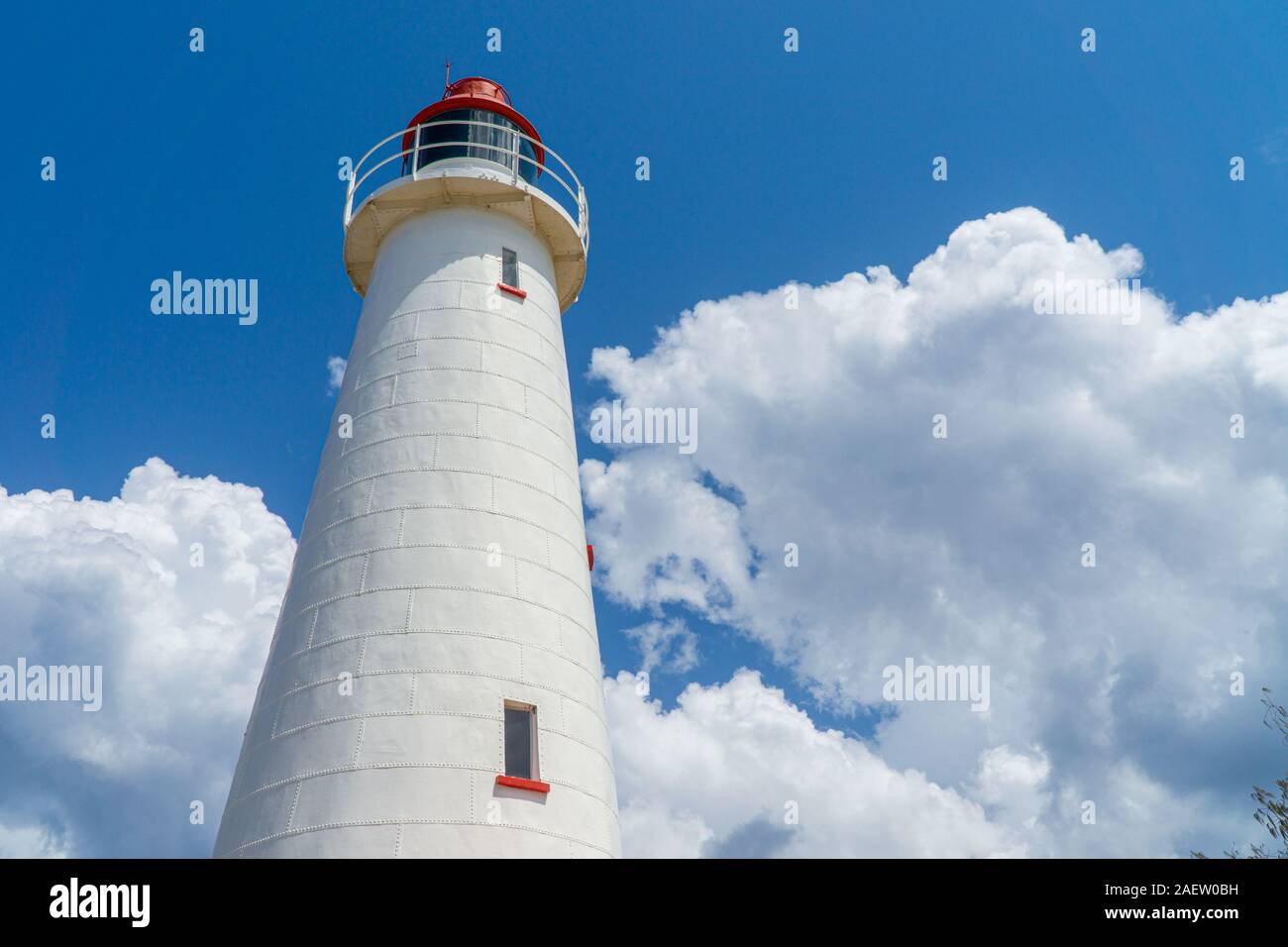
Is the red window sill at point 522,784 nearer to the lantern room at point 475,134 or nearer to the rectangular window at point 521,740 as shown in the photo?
the rectangular window at point 521,740

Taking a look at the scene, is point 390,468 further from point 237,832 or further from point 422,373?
point 237,832

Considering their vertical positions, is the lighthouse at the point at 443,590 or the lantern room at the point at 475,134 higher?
the lantern room at the point at 475,134

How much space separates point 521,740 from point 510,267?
906 centimetres

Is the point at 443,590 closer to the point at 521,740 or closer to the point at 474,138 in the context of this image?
the point at 521,740

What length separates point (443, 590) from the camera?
1400 cm

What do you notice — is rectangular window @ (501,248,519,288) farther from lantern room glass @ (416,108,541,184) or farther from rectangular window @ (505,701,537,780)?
rectangular window @ (505,701,537,780)

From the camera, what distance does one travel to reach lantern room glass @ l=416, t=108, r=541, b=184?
2084 cm

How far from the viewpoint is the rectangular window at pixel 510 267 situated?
726 inches

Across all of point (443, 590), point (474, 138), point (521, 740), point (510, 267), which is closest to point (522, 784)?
point (521, 740)

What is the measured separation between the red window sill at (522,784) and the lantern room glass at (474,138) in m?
12.7

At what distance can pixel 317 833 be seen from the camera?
1211 cm

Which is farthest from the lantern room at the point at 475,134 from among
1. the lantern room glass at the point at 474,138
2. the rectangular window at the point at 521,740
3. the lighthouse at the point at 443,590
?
the rectangular window at the point at 521,740
